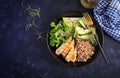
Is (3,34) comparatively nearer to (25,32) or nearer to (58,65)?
(25,32)

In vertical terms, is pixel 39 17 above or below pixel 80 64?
above

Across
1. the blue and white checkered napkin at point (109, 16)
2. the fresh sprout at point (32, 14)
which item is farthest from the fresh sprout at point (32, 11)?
the blue and white checkered napkin at point (109, 16)

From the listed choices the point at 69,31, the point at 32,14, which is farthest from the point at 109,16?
the point at 32,14

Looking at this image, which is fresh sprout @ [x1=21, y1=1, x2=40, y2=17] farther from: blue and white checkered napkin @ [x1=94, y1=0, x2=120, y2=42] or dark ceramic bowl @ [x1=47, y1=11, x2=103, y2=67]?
blue and white checkered napkin @ [x1=94, y1=0, x2=120, y2=42]

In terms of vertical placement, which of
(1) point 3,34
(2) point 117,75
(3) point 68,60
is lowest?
(2) point 117,75

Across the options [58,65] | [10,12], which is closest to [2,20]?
[10,12]

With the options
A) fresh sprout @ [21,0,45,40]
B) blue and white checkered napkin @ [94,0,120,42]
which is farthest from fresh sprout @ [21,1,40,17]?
blue and white checkered napkin @ [94,0,120,42]
